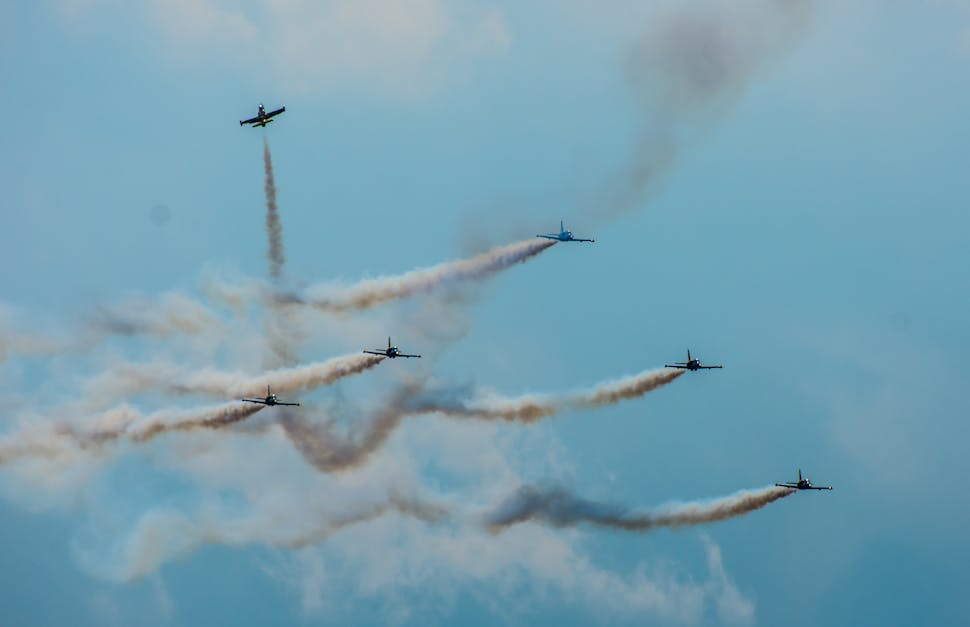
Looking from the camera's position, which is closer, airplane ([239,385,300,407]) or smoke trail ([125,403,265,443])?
airplane ([239,385,300,407])

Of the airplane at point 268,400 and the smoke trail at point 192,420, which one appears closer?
the airplane at point 268,400

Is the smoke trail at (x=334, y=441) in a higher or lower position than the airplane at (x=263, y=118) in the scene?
lower

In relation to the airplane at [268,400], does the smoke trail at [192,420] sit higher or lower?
lower

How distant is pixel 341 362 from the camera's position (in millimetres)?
94688

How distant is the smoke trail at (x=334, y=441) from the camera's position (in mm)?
95812

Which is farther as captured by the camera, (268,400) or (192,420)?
(192,420)

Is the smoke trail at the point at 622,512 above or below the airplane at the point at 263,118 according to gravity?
below

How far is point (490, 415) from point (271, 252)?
17178mm

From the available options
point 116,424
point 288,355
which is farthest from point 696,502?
point 116,424

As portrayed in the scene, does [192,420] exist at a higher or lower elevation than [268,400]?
lower

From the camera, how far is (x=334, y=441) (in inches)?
3789

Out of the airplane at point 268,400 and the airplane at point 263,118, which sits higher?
the airplane at point 263,118

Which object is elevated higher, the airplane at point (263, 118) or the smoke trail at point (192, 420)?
the airplane at point (263, 118)

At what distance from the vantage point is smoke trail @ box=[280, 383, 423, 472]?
9581 centimetres
